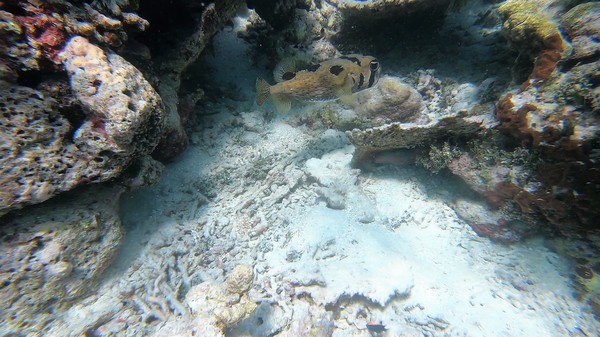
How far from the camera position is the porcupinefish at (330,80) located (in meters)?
4.19

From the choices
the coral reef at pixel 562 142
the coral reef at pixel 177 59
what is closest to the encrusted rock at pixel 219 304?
the coral reef at pixel 177 59

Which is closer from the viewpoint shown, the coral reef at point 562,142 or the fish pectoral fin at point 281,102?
the coral reef at point 562,142

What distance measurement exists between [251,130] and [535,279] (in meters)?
5.21

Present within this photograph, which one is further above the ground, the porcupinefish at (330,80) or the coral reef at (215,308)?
the porcupinefish at (330,80)

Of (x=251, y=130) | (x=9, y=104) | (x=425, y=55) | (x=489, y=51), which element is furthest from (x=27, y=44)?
(x=489, y=51)

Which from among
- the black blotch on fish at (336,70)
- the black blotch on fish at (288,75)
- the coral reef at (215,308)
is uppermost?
the black blotch on fish at (336,70)

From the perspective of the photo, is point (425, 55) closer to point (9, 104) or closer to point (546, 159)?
point (546, 159)

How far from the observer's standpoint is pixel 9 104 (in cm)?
253

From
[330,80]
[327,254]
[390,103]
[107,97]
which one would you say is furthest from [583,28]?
[107,97]

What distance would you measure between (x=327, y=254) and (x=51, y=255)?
3.32m

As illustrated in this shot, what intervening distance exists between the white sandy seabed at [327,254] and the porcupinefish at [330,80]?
1280 millimetres

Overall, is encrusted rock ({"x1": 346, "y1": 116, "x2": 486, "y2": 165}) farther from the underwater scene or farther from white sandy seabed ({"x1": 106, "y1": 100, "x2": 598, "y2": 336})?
white sandy seabed ({"x1": 106, "y1": 100, "x2": 598, "y2": 336})

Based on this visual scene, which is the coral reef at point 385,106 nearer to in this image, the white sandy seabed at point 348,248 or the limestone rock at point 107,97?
the white sandy seabed at point 348,248

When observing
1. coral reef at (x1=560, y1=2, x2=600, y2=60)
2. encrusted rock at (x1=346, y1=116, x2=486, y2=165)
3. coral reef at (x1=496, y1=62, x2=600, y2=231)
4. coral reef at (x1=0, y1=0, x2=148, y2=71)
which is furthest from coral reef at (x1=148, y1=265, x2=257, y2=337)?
coral reef at (x1=560, y1=2, x2=600, y2=60)
